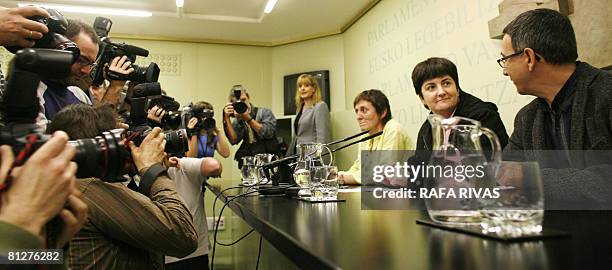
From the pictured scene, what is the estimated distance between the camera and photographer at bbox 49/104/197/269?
0.91 metres

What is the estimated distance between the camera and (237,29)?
447cm

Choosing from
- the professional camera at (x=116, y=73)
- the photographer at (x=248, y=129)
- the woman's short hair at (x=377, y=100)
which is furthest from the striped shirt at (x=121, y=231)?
the photographer at (x=248, y=129)

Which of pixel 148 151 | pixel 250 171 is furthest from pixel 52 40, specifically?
pixel 250 171

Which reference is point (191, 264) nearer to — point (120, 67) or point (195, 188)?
point (195, 188)

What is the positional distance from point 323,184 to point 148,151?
20.3 inches

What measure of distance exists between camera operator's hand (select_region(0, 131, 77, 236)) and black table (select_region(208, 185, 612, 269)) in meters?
0.32

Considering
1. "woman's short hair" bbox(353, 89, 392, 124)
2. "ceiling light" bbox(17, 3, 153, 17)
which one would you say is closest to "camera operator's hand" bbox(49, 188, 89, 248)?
"woman's short hair" bbox(353, 89, 392, 124)

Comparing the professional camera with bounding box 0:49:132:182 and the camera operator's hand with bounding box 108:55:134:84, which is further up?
the camera operator's hand with bounding box 108:55:134:84

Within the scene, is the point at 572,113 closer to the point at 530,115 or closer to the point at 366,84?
the point at 530,115

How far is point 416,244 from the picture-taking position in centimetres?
50

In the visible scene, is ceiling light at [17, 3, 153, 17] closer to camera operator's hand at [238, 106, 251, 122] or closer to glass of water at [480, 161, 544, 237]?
camera operator's hand at [238, 106, 251, 122]

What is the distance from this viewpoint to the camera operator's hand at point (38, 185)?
1.71ft

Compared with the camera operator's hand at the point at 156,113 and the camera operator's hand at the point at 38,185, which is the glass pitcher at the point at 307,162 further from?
the camera operator's hand at the point at 156,113

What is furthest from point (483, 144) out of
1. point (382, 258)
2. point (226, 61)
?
point (226, 61)
